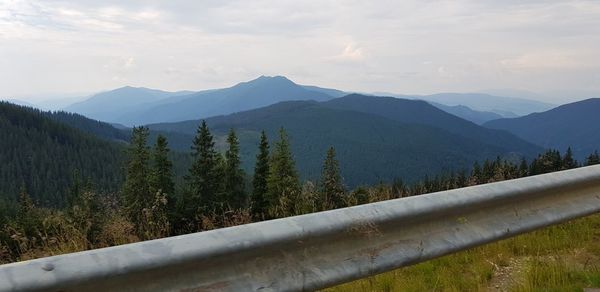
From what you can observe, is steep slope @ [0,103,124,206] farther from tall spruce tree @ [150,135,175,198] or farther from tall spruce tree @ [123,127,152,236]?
tall spruce tree @ [150,135,175,198]

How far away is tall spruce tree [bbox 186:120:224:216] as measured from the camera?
122ft

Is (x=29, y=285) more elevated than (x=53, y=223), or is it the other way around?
(x=29, y=285)

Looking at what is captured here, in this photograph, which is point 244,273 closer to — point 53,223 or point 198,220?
point 198,220

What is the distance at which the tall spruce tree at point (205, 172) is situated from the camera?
37094 mm

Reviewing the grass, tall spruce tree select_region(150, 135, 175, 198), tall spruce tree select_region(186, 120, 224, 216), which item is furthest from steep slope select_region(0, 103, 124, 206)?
the grass

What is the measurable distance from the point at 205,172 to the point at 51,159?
5961 inches

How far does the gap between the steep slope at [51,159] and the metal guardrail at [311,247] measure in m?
141

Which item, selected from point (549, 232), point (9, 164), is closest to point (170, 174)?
point (549, 232)

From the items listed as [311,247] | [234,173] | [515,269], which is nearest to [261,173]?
[234,173]

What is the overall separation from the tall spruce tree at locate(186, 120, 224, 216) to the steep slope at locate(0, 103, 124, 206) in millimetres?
105809

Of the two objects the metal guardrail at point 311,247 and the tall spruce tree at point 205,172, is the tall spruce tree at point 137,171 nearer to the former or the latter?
the tall spruce tree at point 205,172

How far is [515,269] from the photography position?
4.43 meters

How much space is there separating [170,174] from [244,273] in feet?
113

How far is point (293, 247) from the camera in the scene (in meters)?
Result: 2.87
